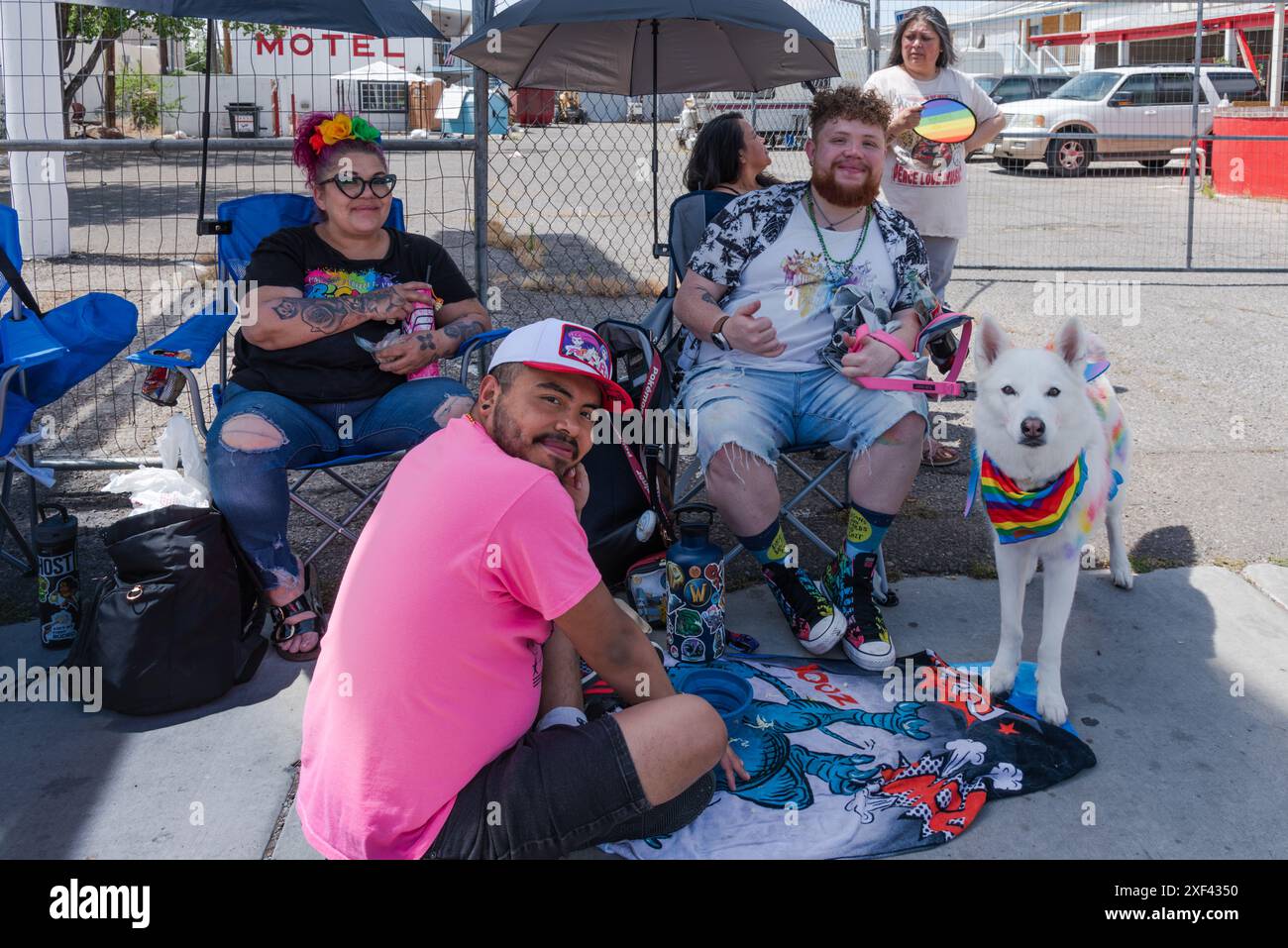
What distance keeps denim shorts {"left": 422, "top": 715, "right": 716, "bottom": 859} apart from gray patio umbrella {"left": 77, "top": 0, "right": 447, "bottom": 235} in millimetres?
2406

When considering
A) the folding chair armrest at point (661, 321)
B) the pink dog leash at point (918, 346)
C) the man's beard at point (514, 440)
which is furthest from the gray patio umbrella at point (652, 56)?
the man's beard at point (514, 440)

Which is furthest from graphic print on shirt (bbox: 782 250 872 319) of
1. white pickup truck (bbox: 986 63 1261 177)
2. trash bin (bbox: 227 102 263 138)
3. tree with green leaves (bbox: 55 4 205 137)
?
white pickup truck (bbox: 986 63 1261 177)

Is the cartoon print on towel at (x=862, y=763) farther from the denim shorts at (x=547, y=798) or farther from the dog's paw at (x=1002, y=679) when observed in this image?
the denim shorts at (x=547, y=798)

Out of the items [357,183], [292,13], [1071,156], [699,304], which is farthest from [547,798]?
[1071,156]

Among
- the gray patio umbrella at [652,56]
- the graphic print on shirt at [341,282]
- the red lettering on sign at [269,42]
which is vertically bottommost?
the graphic print on shirt at [341,282]

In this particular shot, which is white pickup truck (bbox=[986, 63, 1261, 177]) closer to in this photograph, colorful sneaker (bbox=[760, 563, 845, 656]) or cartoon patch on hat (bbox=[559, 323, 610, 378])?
colorful sneaker (bbox=[760, 563, 845, 656])

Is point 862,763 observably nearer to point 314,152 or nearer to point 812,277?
point 812,277

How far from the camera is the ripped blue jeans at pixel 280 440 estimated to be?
3293 millimetres

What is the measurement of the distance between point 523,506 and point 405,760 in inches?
20.4

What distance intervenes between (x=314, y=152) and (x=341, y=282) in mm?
439

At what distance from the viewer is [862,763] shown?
2.76m

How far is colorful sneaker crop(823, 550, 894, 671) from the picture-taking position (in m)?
3.26

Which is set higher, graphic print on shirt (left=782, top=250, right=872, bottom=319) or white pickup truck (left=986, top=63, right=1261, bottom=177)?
white pickup truck (left=986, top=63, right=1261, bottom=177)

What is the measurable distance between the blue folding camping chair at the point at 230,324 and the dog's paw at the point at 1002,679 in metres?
1.93
